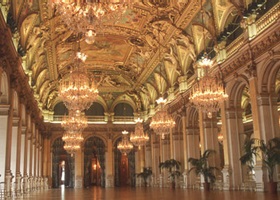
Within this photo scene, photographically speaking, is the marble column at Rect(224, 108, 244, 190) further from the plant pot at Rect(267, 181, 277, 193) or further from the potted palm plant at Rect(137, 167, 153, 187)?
the potted palm plant at Rect(137, 167, 153, 187)

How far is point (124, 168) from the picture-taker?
3572cm

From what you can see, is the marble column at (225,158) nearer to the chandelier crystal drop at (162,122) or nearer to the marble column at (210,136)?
the marble column at (210,136)

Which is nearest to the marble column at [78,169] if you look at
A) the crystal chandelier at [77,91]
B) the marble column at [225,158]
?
the marble column at [225,158]

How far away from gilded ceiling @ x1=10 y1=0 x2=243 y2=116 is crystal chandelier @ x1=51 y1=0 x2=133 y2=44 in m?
5.02

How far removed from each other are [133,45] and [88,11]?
16990 mm

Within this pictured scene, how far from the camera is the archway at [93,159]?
34.8m

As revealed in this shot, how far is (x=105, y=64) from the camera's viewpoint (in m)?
30.6

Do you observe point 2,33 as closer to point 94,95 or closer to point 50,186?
point 94,95

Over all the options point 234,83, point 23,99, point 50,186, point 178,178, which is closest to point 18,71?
point 23,99

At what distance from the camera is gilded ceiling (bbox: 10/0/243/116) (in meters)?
18.2

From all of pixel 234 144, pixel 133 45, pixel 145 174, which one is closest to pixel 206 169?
pixel 234 144

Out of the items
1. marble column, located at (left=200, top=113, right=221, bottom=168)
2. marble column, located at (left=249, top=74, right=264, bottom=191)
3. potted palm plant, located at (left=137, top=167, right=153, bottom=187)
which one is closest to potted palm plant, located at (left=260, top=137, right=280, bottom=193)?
marble column, located at (left=249, top=74, right=264, bottom=191)

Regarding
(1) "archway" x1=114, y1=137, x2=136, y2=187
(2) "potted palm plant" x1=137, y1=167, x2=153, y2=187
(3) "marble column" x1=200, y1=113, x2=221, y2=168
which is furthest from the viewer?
(1) "archway" x1=114, y1=137, x2=136, y2=187

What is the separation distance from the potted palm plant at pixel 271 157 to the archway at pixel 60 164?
2386 centimetres
